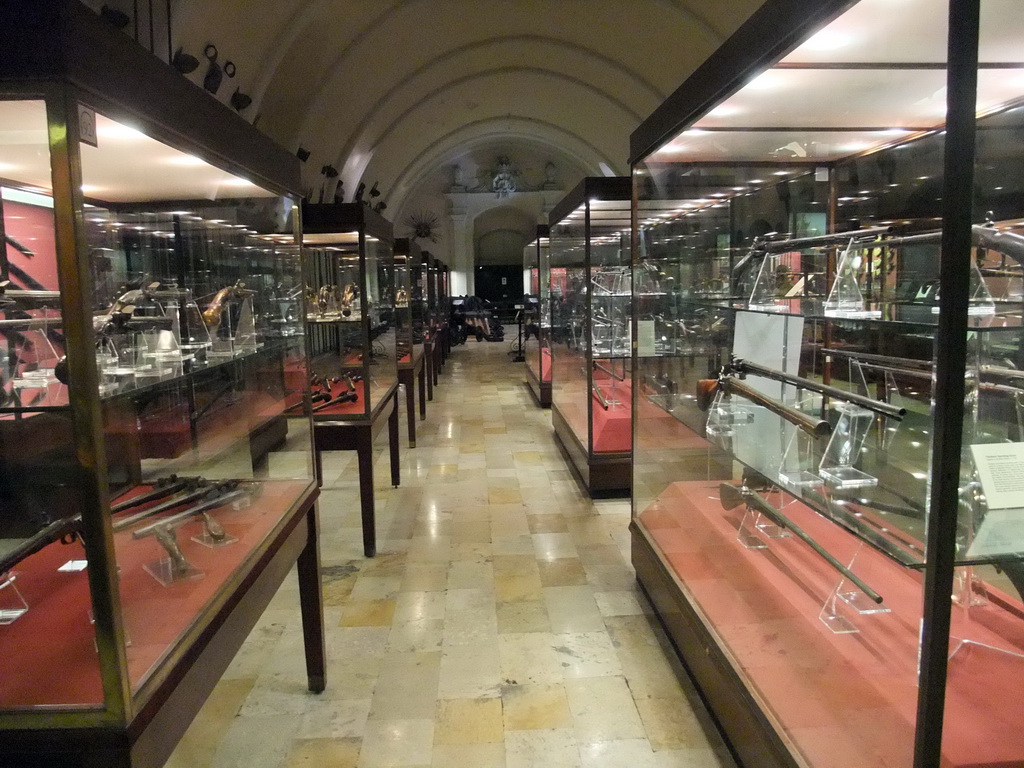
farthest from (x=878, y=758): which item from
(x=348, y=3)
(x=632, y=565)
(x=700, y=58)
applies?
(x=700, y=58)

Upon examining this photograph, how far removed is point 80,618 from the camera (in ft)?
5.39

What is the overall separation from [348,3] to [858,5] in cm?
793

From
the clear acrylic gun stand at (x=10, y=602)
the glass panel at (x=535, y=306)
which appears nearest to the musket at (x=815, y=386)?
the clear acrylic gun stand at (x=10, y=602)

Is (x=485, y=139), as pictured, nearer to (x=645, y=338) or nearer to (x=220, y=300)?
(x=645, y=338)

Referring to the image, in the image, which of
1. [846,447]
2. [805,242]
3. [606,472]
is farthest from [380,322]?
[846,447]

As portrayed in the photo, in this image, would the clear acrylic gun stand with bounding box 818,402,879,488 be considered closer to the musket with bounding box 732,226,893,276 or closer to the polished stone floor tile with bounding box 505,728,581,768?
the musket with bounding box 732,226,893,276

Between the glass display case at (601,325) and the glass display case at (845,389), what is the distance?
1.03 metres

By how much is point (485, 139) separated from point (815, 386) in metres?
21.7

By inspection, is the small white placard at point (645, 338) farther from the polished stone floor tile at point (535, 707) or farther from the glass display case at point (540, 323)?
the glass display case at point (540, 323)

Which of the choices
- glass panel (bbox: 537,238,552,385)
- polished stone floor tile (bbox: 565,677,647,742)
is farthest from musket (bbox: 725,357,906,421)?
glass panel (bbox: 537,238,552,385)

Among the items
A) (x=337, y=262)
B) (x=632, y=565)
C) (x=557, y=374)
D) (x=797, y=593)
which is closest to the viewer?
(x=797, y=593)

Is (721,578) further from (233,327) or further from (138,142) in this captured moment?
(138,142)

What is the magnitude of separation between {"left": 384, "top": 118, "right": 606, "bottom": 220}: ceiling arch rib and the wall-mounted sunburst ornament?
12.6 feet

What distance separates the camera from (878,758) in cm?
173
